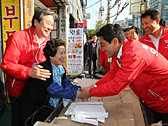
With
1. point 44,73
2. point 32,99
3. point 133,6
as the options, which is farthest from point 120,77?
point 133,6

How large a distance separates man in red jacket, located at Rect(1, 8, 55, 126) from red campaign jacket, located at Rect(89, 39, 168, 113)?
1.20 m

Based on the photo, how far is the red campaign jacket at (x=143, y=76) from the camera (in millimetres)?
1545

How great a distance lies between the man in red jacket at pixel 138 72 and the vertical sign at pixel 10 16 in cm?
258

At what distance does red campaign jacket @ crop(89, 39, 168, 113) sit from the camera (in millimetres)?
1545

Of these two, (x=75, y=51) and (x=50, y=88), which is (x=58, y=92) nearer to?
(x=50, y=88)

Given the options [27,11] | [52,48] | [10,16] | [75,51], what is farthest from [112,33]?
[75,51]

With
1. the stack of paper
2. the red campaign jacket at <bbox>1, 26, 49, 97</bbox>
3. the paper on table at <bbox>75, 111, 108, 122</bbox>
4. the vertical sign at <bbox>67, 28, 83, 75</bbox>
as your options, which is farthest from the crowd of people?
the vertical sign at <bbox>67, 28, 83, 75</bbox>

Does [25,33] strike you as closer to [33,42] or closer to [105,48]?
[33,42]

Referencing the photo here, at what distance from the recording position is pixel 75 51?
6.42 meters

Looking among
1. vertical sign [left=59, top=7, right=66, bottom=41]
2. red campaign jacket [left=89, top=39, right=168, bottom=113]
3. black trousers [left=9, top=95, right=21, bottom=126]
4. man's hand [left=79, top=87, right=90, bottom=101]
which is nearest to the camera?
red campaign jacket [left=89, top=39, right=168, bottom=113]

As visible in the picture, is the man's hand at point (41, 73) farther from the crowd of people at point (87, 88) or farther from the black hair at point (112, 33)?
the black hair at point (112, 33)

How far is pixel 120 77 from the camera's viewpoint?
1615 mm

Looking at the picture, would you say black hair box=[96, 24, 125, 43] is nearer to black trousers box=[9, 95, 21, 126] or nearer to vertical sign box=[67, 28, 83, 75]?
black trousers box=[9, 95, 21, 126]

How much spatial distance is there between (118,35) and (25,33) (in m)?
1.56
